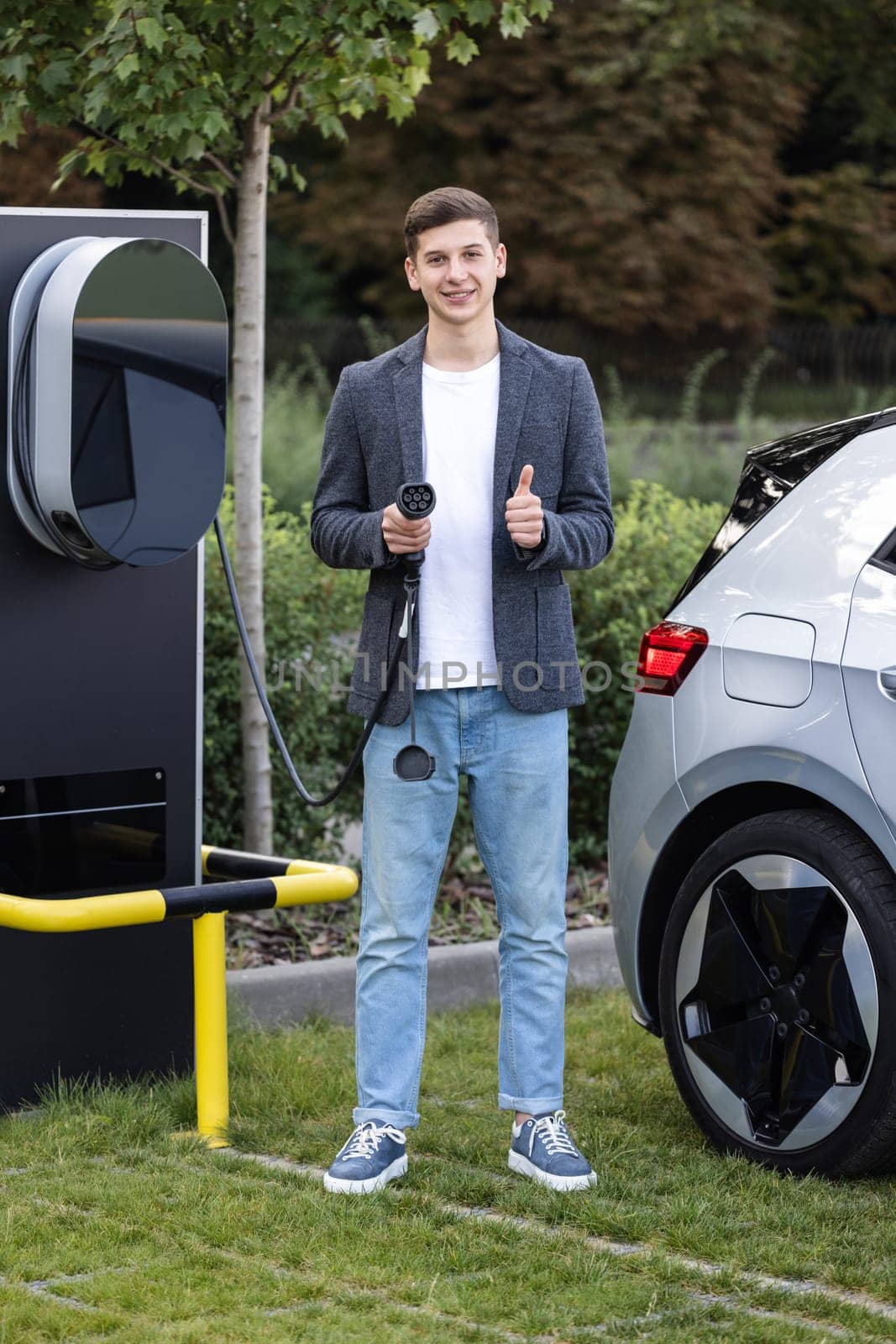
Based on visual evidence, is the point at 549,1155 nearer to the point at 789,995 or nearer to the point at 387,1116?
the point at 387,1116

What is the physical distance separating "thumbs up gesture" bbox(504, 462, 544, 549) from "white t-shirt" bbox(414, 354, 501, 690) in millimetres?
184

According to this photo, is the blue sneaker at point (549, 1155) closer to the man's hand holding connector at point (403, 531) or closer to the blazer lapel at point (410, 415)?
the man's hand holding connector at point (403, 531)

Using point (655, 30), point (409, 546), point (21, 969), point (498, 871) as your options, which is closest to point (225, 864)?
point (21, 969)

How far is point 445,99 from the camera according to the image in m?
28.2

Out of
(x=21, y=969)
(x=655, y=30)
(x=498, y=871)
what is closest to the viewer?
(x=498, y=871)

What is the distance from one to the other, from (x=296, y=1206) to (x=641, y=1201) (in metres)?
0.70

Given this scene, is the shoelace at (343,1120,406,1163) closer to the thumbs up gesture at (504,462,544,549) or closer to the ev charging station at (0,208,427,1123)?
the ev charging station at (0,208,427,1123)

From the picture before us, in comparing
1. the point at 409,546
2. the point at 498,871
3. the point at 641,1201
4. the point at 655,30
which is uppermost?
the point at 655,30

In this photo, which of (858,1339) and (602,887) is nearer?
(858,1339)

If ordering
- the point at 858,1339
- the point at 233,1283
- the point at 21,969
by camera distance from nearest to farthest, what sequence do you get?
the point at 858,1339 < the point at 233,1283 < the point at 21,969

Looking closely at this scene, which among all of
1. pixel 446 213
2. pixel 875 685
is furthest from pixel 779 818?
pixel 446 213

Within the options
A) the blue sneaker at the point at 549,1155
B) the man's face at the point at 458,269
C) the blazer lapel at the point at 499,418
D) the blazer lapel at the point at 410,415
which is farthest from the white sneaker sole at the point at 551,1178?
the man's face at the point at 458,269

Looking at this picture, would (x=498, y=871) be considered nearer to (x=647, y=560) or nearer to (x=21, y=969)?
(x=21, y=969)

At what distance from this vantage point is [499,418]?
3822 mm
